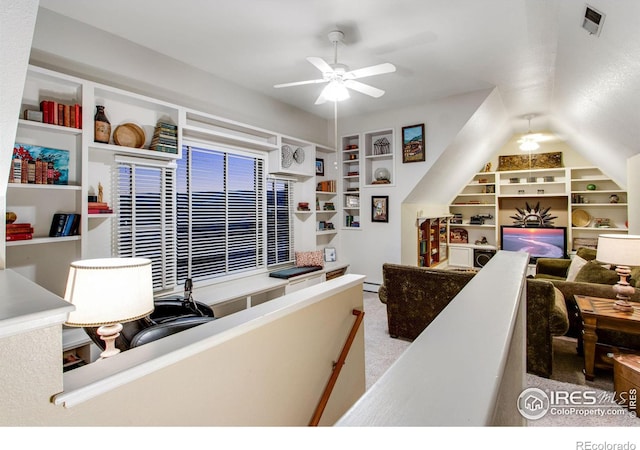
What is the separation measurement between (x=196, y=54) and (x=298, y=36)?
1069mm

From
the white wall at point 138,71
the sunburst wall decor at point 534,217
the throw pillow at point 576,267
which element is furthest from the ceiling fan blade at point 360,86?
the sunburst wall decor at point 534,217

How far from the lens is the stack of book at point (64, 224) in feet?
7.79

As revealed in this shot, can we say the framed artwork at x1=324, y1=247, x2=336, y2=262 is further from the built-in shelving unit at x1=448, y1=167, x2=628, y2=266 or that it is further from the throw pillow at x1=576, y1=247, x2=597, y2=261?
the throw pillow at x1=576, y1=247, x2=597, y2=261

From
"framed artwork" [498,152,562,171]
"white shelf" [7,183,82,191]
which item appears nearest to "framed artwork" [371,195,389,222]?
"framed artwork" [498,152,562,171]

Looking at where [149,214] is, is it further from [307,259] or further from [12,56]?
[307,259]

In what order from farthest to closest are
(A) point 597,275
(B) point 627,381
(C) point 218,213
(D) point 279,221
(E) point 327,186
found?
(E) point 327,186 < (D) point 279,221 < (C) point 218,213 < (A) point 597,275 < (B) point 627,381

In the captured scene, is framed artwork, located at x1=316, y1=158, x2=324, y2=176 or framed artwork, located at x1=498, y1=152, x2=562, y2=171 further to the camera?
framed artwork, located at x1=498, y1=152, x2=562, y2=171

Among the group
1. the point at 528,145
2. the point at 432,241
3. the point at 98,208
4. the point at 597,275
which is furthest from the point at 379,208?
the point at 98,208

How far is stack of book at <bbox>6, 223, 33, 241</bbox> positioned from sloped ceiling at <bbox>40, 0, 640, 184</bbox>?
5.36 feet

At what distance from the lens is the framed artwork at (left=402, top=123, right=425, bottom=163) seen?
464cm

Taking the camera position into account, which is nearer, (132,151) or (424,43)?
(132,151)

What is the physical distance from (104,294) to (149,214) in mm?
1805

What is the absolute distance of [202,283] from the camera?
3549 mm

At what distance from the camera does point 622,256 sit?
8.23 feet
